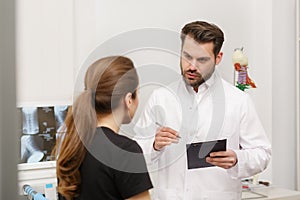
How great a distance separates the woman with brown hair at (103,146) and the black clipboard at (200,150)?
1.71 feet

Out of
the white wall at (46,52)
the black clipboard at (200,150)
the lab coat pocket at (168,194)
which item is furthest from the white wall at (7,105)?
the white wall at (46,52)

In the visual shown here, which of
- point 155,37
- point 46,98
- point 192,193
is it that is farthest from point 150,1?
point 192,193

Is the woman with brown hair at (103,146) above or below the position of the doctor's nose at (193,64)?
below

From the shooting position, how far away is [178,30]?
2.55m

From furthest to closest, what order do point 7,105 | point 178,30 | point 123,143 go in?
point 178,30 → point 123,143 → point 7,105

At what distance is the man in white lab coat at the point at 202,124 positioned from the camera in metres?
1.81

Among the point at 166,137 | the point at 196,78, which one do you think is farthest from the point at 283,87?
the point at 166,137

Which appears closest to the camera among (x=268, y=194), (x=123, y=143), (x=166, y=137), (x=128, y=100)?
(x=123, y=143)

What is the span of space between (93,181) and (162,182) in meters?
0.78

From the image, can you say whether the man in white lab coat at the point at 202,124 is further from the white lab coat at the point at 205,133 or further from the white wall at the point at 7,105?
the white wall at the point at 7,105

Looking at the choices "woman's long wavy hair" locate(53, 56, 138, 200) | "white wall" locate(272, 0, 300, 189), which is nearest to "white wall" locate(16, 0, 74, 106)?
"woman's long wavy hair" locate(53, 56, 138, 200)

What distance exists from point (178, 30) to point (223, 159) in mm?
1088

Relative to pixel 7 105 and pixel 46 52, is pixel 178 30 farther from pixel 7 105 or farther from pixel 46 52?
pixel 7 105

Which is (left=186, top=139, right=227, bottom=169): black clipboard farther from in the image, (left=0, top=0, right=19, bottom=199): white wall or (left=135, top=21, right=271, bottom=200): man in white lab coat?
(left=0, top=0, right=19, bottom=199): white wall
